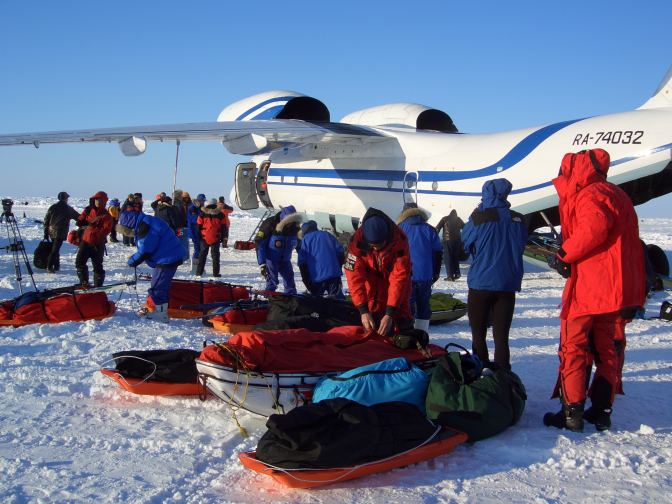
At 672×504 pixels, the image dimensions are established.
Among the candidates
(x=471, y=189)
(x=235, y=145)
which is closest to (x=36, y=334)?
(x=235, y=145)

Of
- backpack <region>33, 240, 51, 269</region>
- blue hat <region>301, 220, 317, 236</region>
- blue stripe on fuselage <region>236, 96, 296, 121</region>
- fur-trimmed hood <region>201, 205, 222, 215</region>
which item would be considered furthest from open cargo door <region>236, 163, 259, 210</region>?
blue hat <region>301, 220, 317, 236</region>

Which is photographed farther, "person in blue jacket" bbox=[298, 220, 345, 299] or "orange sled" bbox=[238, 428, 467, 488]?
"person in blue jacket" bbox=[298, 220, 345, 299]

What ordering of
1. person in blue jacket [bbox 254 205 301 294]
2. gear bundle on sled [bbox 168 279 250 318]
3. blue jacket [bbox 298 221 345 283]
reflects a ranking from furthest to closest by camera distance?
person in blue jacket [bbox 254 205 301 294], gear bundle on sled [bbox 168 279 250 318], blue jacket [bbox 298 221 345 283]

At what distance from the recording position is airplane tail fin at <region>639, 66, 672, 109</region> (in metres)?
10.7

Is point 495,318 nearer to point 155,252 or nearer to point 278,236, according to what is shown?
point 155,252

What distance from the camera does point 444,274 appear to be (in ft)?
45.6

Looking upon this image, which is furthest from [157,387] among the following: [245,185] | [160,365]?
[245,185]

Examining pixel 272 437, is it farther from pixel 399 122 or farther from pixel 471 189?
pixel 399 122

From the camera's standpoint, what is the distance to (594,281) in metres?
4.18

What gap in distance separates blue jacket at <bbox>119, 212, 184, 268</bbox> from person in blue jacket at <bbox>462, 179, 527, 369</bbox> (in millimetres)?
3856

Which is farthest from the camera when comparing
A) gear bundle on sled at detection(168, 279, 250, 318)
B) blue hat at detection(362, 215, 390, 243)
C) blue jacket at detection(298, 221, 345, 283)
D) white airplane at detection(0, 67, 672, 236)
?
white airplane at detection(0, 67, 672, 236)

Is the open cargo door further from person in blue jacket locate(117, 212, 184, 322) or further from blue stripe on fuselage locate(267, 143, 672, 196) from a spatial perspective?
person in blue jacket locate(117, 212, 184, 322)

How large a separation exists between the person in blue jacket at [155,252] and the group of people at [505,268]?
0.5 inches

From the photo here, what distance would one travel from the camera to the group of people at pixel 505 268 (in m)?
4.15
